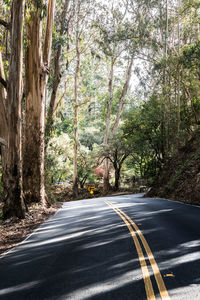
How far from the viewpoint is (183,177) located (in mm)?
20953

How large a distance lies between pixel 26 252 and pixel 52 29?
13.1 meters

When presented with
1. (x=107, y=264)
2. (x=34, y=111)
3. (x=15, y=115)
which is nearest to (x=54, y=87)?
(x=34, y=111)

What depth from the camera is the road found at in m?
4.57

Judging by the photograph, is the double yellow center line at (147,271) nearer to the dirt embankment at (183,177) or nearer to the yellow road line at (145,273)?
the yellow road line at (145,273)

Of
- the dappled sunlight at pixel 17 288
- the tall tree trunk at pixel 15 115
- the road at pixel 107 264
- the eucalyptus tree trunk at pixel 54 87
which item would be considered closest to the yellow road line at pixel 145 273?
the road at pixel 107 264

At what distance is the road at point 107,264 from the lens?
4.57m

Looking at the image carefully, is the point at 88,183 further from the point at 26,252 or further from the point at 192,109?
the point at 26,252

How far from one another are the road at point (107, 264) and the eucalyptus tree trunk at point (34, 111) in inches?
248

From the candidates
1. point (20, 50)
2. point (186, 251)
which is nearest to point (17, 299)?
point (186, 251)

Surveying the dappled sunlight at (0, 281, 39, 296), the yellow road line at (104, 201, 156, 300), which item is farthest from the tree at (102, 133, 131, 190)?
the dappled sunlight at (0, 281, 39, 296)

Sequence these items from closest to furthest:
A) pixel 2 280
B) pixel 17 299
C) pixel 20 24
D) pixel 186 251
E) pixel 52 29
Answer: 1. pixel 17 299
2. pixel 2 280
3. pixel 186 251
4. pixel 20 24
5. pixel 52 29

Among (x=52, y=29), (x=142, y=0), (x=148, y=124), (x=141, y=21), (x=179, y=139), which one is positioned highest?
(x=142, y=0)

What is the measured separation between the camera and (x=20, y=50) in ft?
37.7

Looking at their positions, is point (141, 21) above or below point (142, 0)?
below
